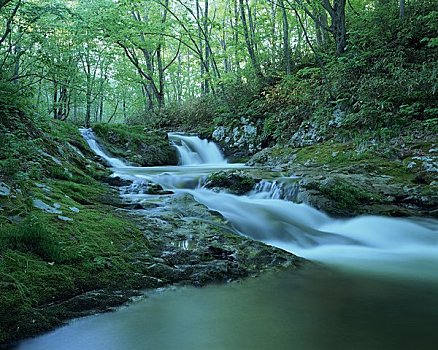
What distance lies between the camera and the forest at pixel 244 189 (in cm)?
303

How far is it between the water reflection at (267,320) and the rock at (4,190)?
6.10ft

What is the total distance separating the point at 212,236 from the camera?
4488mm

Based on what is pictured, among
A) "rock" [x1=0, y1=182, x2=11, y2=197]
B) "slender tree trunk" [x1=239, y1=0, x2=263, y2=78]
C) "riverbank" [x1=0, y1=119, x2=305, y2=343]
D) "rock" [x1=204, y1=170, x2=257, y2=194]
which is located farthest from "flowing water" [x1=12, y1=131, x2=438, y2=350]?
"slender tree trunk" [x1=239, y1=0, x2=263, y2=78]

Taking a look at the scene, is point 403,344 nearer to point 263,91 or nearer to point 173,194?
point 173,194

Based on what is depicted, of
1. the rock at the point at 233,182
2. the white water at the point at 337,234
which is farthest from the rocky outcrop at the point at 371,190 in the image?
the rock at the point at 233,182

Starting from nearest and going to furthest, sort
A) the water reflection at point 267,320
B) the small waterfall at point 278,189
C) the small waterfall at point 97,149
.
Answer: the water reflection at point 267,320
the small waterfall at point 278,189
the small waterfall at point 97,149

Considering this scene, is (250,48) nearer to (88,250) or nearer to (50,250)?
(88,250)

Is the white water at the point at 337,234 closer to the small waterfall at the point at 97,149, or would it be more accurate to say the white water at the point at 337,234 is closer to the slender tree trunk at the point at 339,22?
the small waterfall at the point at 97,149

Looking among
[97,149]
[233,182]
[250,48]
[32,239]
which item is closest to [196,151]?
[97,149]

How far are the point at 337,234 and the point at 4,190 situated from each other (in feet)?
15.4

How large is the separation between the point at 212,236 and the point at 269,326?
1832mm

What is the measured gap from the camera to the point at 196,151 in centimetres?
1386

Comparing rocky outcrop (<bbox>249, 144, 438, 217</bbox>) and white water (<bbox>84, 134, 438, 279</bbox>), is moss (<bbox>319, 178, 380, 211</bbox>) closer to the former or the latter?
rocky outcrop (<bbox>249, 144, 438, 217</bbox>)

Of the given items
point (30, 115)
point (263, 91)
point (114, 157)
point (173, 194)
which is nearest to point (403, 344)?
point (173, 194)
